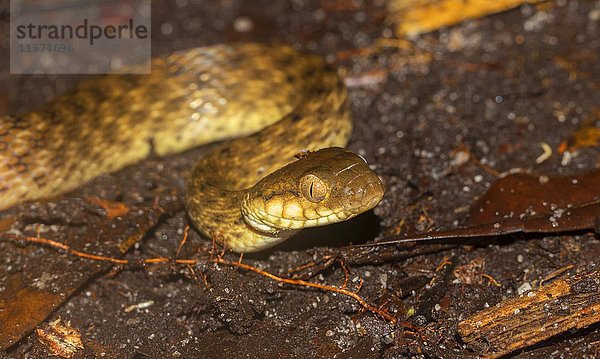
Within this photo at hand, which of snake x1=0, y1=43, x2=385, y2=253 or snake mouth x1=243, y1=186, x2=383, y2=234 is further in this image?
snake x1=0, y1=43, x2=385, y2=253

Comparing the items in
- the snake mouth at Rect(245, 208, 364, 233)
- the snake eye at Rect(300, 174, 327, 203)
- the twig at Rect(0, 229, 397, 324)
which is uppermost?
the snake eye at Rect(300, 174, 327, 203)

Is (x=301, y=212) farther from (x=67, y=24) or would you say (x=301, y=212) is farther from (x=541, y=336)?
(x=67, y=24)

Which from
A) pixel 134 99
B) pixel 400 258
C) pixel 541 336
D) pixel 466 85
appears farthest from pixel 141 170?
pixel 541 336

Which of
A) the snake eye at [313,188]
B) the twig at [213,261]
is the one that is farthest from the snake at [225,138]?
the twig at [213,261]

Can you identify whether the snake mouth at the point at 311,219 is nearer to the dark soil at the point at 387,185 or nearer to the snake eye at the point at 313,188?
the snake eye at the point at 313,188

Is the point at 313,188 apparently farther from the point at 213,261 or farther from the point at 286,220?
the point at 213,261

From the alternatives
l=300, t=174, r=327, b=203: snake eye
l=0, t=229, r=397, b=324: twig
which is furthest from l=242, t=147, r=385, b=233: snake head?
l=0, t=229, r=397, b=324: twig

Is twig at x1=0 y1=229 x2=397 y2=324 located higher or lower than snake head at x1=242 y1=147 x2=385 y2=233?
lower

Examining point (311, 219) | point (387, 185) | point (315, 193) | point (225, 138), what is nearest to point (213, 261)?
point (311, 219)

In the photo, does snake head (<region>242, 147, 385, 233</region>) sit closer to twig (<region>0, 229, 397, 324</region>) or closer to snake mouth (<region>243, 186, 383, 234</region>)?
snake mouth (<region>243, 186, 383, 234</region>)
